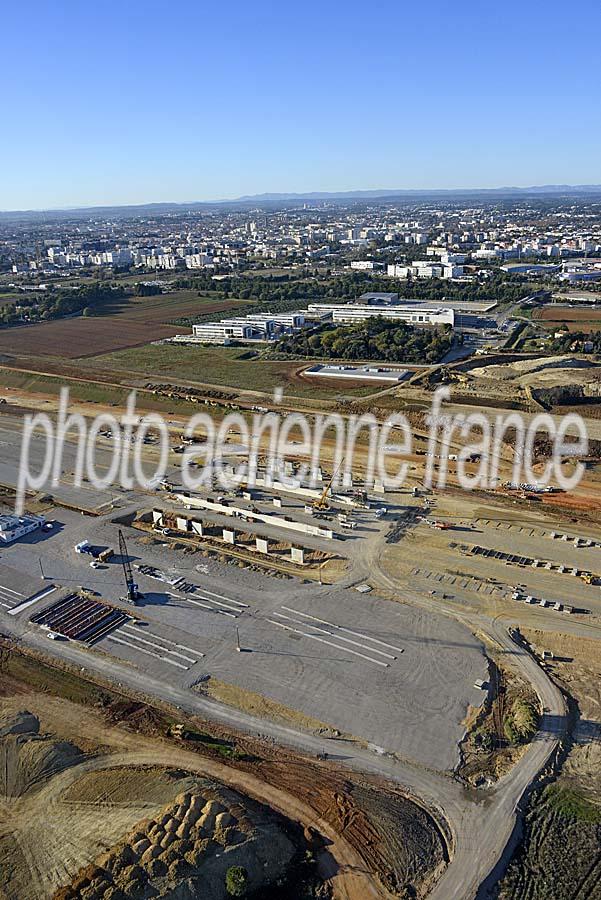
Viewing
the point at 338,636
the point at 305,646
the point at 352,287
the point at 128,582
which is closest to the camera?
the point at 305,646

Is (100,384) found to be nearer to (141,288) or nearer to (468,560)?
(468,560)

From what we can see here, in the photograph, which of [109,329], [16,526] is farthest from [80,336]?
[16,526]

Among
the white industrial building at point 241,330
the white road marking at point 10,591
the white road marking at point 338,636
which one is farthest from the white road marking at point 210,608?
the white industrial building at point 241,330

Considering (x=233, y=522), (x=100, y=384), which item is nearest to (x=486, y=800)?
(x=233, y=522)

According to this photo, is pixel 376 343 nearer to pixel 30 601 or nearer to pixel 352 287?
pixel 352 287

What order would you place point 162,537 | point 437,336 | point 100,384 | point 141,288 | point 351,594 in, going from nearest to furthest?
1. point 351,594
2. point 162,537
3. point 100,384
4. point 437,336
5. point 141,288
